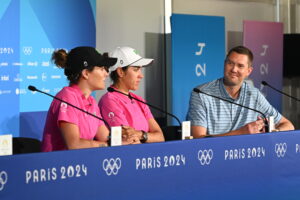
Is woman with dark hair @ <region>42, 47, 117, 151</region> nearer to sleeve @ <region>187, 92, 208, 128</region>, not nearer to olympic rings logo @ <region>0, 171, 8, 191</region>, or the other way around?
sleeve @ <region>187, 92, 208, 128</region>

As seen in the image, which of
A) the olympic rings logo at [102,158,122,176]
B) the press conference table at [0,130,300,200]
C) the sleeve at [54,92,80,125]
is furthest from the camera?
the sleeve at [54,92,80,125]

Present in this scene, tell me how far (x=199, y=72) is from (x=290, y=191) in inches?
120

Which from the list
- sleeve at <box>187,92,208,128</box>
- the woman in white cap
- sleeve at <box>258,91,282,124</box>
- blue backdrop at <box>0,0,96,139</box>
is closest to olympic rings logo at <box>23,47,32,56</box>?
blue backdrop at <box>0,0,96,139</box>

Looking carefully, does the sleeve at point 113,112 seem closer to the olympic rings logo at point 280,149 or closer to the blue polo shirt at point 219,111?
the blue polo shirt at point 219,111

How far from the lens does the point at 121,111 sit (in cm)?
351

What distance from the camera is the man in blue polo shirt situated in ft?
12.4

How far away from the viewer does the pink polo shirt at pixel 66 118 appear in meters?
2.96

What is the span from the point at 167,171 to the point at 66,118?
0.63 m

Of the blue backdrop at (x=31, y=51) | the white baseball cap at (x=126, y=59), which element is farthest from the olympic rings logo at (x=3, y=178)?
the blue backdrop at (x=31, y=51)

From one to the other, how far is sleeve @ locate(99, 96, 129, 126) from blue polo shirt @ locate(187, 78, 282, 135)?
1.64ft

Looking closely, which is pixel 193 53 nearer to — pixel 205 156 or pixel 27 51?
pixel 27 51

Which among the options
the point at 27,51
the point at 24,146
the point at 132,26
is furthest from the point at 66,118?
the point at 132,26

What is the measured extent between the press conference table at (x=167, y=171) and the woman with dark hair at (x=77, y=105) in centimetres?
51

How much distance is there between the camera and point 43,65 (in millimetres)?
4848
